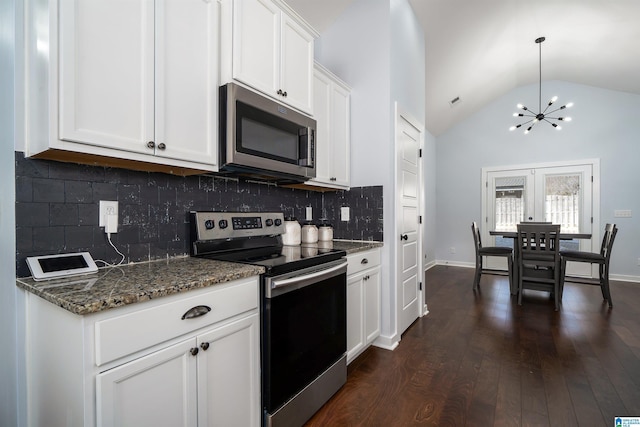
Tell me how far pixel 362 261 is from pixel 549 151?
5299 millimetres

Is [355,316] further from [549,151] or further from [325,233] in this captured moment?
[549,151]

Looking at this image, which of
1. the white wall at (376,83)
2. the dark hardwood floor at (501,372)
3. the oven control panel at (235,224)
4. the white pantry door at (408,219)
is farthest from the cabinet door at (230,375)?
the white pantry door at (408,219)

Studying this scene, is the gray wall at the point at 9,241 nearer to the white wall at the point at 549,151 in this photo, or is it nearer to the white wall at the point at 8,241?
the white wall at the point at 8,241

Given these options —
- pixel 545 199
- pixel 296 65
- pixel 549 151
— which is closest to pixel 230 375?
pixel 296 65

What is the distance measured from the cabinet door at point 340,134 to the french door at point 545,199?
178 inches

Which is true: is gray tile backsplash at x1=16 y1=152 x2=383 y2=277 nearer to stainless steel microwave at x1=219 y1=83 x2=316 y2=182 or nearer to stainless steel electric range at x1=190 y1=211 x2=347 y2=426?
stainless steel electric range at x1=190 y1=211 x2=347 y2=426

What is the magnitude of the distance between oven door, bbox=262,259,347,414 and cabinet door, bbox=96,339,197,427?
37 centimetres

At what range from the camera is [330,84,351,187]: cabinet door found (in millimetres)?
2607

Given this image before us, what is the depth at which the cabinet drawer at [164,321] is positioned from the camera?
89cm

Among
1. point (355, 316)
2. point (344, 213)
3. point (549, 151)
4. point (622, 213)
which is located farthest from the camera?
point (549, 151)

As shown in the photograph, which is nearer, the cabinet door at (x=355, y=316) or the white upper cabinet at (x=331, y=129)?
the cabinet door at (x=355, y=316)

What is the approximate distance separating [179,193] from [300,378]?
3.94 feet

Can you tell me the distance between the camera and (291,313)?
1.53 m

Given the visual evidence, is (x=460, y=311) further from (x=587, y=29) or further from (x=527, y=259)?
(x=587, y=29)
